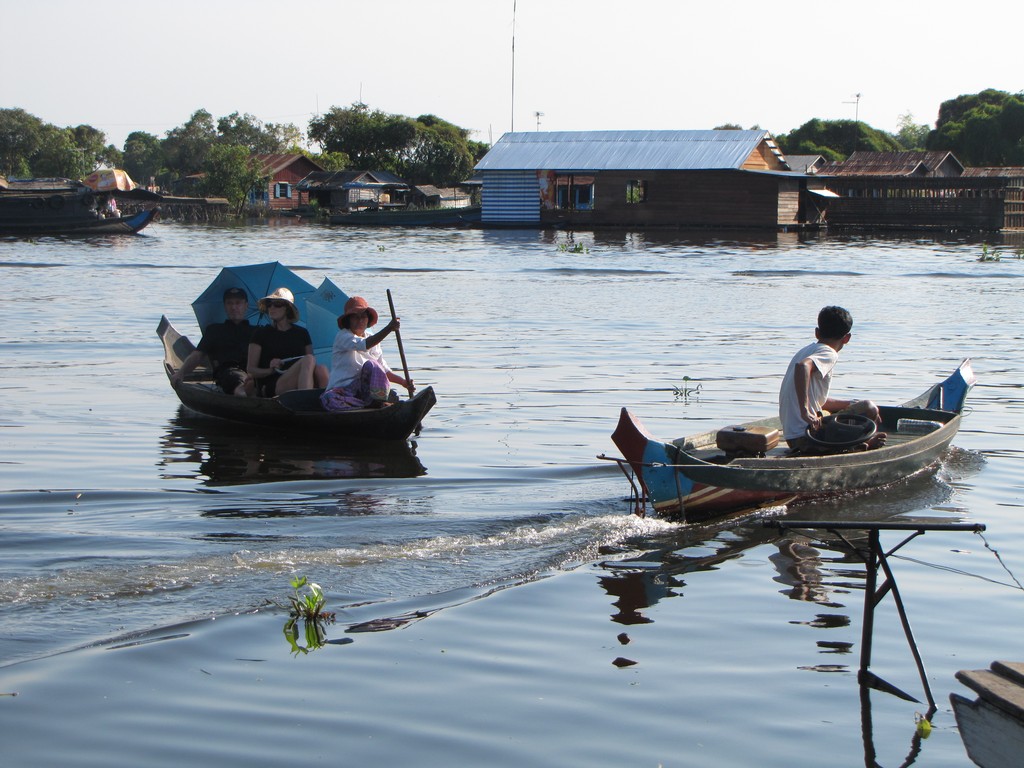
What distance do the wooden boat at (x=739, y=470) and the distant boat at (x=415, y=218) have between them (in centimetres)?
4761

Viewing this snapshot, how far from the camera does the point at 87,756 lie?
4.63m

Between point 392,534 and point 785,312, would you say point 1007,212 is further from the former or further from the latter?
point 392,534

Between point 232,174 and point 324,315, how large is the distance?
61.1 m

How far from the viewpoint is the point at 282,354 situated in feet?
37.1

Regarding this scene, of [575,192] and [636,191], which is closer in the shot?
[636,191]

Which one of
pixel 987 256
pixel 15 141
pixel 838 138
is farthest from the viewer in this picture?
pixel 15 141

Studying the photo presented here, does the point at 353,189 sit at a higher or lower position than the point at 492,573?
higher

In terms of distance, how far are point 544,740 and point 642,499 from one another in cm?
351

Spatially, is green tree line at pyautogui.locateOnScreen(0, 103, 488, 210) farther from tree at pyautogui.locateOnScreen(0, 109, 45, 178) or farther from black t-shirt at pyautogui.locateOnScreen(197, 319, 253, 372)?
black t-shirt at pyautogui.locateOnScreen(197, 319, 253, 372)

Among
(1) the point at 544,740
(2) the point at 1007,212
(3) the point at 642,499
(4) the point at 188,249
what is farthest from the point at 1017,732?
(2) the point at 1007,212

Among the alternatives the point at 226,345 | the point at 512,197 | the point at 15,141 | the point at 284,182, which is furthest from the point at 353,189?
the point at 226,345

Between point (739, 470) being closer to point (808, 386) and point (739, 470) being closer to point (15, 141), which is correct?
point (808, 386)

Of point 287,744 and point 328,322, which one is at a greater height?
point 328,322

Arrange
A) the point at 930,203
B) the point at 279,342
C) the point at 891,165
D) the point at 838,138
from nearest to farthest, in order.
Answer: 1. the point at 279,342
2. the point at 930,203
3. the point at 891,165
4. the point at 838,138
